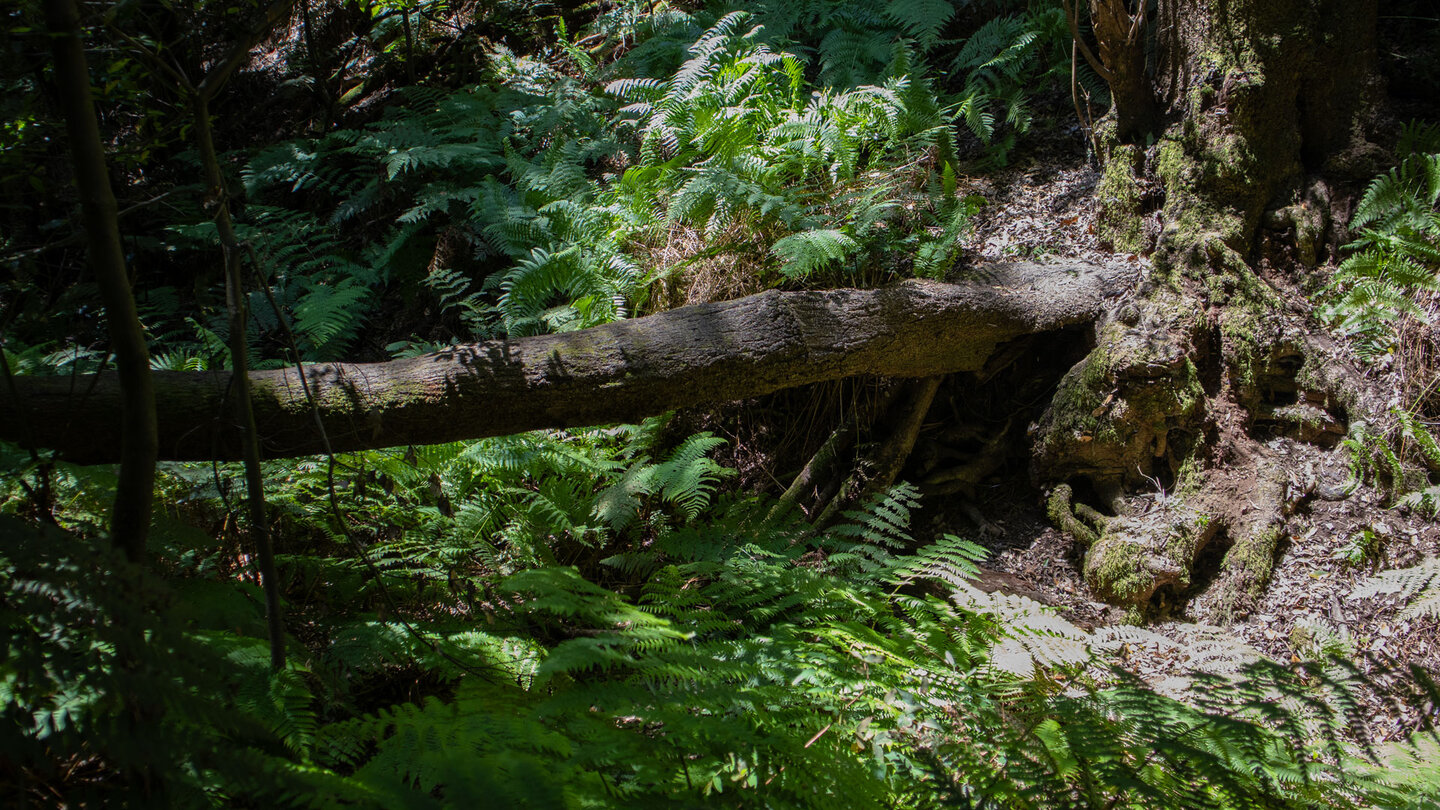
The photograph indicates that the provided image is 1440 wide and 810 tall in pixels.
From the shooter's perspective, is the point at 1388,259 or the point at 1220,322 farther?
the point at 1220,322

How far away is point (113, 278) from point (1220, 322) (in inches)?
154

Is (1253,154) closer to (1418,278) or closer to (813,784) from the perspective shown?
(1418,278)

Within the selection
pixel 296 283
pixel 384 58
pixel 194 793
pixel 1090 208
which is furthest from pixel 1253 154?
pixel 384 58

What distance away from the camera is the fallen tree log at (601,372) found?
2.60 m

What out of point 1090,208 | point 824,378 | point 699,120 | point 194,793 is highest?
point 699,120

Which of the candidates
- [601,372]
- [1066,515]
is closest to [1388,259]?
[1066,515]

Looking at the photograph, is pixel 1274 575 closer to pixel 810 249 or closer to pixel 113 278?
pixel 810 249

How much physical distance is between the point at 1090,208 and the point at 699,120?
2343 mm

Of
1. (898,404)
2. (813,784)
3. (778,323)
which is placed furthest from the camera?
(898,404)

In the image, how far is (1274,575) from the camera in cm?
291

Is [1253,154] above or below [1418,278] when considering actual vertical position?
above

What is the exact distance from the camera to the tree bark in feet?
4.64

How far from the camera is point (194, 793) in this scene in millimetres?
1373

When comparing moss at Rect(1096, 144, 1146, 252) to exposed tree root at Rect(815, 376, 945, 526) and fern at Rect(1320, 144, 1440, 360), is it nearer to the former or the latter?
fern at Rect(1320, 144, 1440, 360)
